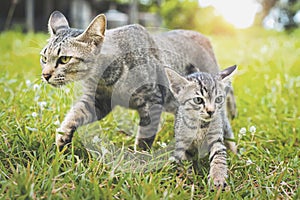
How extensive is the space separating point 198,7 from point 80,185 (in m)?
15.0

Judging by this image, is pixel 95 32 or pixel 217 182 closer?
pixel 217 182

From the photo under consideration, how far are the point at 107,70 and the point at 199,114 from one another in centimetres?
82

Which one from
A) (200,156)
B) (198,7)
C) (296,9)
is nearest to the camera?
(200,156)

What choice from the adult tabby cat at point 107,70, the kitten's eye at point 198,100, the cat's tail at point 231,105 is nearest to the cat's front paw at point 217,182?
the kitten's eye at point 198,100

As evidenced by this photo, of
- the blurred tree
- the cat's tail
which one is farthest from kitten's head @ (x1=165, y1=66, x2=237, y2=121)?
the blurred tree

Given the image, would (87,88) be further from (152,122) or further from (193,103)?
(193,103)

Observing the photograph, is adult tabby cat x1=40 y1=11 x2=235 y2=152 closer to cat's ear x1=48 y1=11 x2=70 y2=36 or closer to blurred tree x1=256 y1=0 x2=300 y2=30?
cat's ear x1=48 y1=11 x2=70 y2=36

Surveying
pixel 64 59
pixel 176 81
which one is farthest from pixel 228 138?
pixel 64 59

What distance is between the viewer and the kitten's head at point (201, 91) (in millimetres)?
2660

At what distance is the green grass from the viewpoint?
2.10m

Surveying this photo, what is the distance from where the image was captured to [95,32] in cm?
285

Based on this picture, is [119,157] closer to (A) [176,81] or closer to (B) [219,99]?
(A) [176,81]

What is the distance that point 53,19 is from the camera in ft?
10.6

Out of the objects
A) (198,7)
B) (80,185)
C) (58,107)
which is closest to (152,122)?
(58,107)
